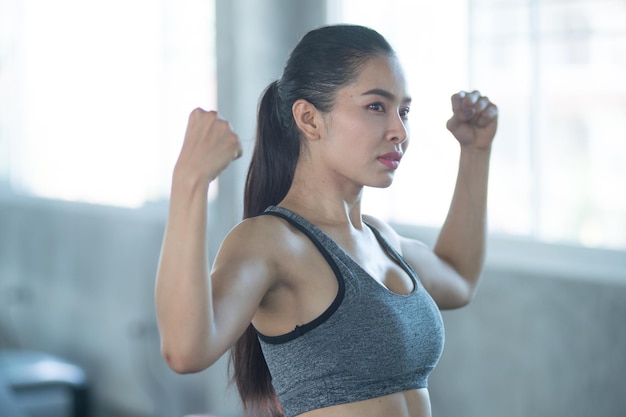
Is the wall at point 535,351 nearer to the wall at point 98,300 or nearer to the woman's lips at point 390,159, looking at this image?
the wall at point 98,300

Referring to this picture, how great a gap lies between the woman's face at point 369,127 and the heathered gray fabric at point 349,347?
12 centimetres

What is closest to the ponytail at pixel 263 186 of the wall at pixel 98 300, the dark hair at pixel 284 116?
the dark hair at pixel 284 116

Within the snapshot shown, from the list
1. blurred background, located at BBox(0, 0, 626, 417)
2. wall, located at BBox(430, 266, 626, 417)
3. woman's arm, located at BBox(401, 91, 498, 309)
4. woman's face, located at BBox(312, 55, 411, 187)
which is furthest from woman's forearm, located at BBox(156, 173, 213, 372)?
wall, located at BBox(430, 266, 626, 417)

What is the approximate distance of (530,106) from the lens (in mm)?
2846

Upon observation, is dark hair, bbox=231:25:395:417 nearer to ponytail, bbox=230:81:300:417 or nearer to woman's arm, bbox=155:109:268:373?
ponytail, bbox=230:81:300:417

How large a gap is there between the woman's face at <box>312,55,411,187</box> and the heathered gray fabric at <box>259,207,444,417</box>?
0.41 ft

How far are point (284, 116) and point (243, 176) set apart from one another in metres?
2.08

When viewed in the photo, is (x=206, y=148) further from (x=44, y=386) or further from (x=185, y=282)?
(x=44, y=386)

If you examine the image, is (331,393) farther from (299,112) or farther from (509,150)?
(509,150)

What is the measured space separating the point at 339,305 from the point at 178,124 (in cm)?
324

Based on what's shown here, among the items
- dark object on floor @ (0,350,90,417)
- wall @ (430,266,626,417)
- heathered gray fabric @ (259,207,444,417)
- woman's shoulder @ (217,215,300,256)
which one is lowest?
dark object on floor @ (0,350,90,417)

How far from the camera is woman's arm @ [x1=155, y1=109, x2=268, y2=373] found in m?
1.09

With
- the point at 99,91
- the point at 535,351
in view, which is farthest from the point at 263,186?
the point at 99,91

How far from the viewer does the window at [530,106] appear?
2664mm
